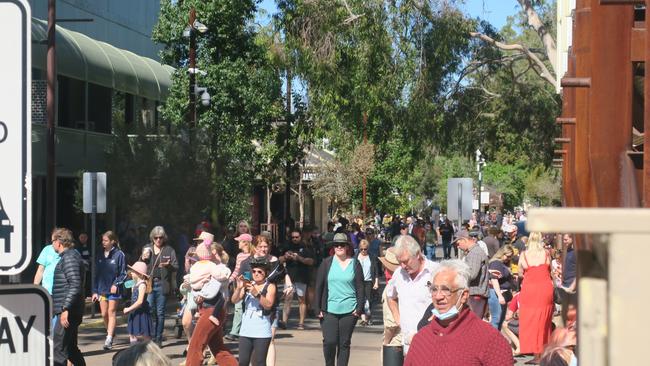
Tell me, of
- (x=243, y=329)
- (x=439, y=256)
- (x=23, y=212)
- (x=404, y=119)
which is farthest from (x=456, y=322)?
(x=439, y=256)

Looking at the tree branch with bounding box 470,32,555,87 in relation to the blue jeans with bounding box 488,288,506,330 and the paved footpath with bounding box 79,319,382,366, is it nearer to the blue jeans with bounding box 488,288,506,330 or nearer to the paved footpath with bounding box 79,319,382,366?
the paved footpath with bounding box 79,319,382,366

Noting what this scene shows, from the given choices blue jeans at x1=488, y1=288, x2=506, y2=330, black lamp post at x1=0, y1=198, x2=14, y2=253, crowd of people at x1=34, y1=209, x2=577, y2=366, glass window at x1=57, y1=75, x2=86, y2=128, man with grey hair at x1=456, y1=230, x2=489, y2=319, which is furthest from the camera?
glass window at x1=57, y1=75, x2=86, y2=128

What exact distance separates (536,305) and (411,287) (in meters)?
5.63

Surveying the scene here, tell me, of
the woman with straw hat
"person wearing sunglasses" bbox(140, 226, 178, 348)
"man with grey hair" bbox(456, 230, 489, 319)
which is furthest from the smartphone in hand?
"person wearing sunglasses" bbox(140, 226, 178, 348)

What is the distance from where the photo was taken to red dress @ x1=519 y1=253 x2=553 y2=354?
14.6 metres

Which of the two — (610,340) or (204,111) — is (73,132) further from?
(610,340)

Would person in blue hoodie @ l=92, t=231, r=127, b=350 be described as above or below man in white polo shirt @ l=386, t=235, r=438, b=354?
below

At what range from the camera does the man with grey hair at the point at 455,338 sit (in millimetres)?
5871

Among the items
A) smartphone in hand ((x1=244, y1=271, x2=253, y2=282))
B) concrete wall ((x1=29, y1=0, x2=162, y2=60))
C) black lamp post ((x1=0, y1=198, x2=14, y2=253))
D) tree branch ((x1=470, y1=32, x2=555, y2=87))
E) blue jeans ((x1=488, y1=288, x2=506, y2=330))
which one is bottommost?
blue jeans ((x1=488, y1=288, x2=506, y2=330))

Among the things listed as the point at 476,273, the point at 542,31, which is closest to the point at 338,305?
the point at 476,273

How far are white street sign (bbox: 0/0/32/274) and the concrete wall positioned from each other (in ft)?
98.2

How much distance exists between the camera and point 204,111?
104 feet

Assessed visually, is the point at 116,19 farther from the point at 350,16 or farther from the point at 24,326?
the point at 24,326

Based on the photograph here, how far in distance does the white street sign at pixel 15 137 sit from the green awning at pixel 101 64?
2522cm
